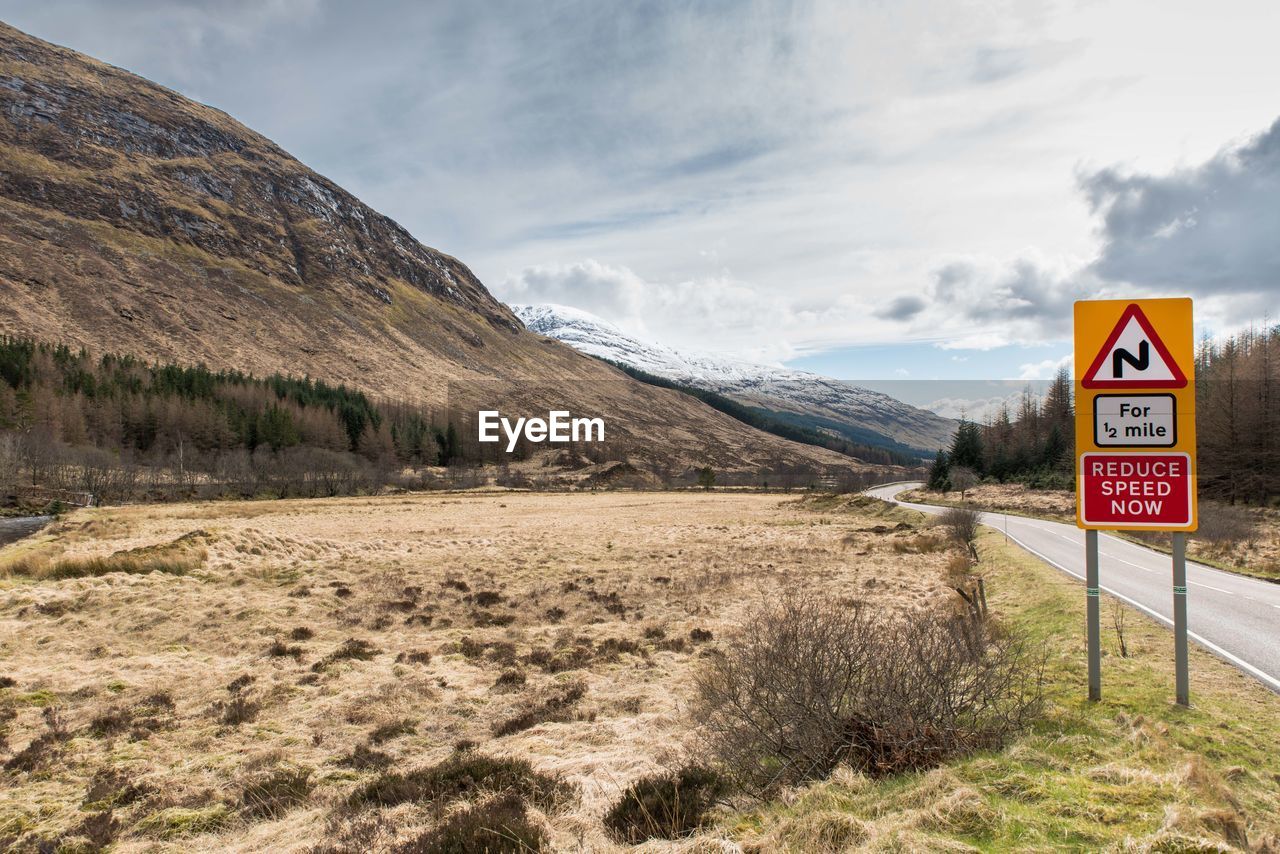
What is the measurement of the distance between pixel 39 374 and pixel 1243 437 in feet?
461

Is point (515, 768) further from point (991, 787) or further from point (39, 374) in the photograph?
point (39, 374)

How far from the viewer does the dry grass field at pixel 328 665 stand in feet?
29.5

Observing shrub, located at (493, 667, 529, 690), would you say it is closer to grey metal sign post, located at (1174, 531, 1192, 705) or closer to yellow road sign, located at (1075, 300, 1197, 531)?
yellow road sign, located at (1075, 300, 1197, 531)

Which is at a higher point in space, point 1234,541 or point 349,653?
point 1234,541

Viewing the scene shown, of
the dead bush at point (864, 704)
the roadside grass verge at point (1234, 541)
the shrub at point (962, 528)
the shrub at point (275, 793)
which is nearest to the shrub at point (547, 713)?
the shrub at point (275, 793)

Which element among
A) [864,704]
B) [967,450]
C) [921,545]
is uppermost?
[967,450]

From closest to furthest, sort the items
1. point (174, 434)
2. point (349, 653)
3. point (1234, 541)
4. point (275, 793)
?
point (275, 793), point (349, 653), point (1234, 541), point (174, 434)

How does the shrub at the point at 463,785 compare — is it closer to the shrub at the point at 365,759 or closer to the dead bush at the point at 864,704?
the shrub at the point at 365,759

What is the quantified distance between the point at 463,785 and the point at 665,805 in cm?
345

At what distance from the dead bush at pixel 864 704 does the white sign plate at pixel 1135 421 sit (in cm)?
307

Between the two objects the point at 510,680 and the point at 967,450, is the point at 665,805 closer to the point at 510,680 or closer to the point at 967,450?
the point at 510,680

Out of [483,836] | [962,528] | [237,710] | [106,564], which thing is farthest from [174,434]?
[483,836]

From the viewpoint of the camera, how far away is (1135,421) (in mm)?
7758

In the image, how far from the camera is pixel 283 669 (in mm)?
14867
